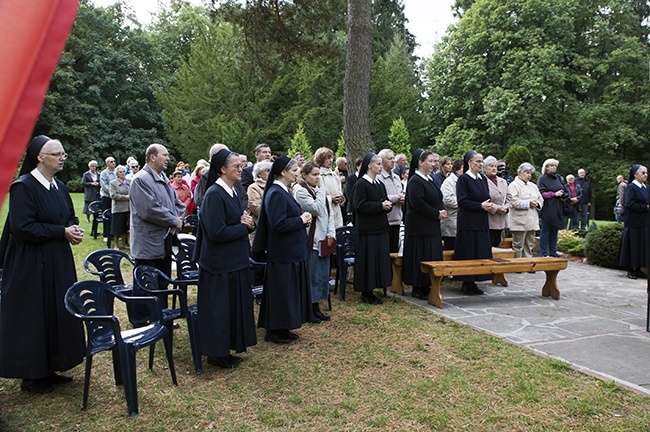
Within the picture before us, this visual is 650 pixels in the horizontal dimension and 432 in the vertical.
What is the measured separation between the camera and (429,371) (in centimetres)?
513

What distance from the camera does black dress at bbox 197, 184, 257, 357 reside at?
16.6ft

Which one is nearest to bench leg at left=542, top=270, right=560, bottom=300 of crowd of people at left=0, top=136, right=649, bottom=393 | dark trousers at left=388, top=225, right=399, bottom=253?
crowd of people at left=0, top=136, right=649, bottom=393

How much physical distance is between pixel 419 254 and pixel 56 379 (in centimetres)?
528

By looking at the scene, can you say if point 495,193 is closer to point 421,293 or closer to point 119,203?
point 421,293

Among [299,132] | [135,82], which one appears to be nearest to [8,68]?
[299,132]

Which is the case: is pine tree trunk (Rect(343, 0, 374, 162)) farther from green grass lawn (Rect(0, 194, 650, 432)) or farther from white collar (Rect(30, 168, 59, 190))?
white collar (Rect(30, 168, 59, 190))

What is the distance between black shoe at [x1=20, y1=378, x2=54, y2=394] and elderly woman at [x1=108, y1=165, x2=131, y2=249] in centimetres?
709

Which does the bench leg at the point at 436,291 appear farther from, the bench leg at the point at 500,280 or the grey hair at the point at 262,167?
the grey hair at the point at 262,167

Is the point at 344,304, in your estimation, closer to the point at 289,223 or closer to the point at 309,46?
the point at 289,223

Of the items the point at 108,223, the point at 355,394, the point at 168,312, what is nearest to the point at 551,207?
the point at 355,394

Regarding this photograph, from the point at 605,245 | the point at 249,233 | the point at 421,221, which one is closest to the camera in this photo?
the point at 249,233

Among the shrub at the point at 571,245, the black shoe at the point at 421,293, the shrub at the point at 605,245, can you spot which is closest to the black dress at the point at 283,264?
the black shoe at the point at 421,293

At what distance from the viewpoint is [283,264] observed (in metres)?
5.93

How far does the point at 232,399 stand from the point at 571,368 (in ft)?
10.9
